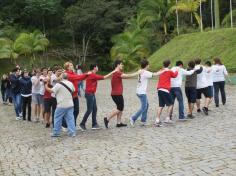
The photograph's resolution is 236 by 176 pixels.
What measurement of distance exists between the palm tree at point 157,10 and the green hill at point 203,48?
16.0 ft

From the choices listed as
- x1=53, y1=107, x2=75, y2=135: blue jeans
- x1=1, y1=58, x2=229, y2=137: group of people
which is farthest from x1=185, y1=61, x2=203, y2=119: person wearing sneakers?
x1=53, y1=107, x2=75, y2=135: blue jeans

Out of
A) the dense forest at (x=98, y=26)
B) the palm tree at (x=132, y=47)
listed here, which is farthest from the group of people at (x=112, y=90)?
the palm tree at (x=132, y=47)

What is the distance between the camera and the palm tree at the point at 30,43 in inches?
1930

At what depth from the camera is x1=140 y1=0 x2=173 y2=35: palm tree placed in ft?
149

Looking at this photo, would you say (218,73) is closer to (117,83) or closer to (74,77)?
(117,83)

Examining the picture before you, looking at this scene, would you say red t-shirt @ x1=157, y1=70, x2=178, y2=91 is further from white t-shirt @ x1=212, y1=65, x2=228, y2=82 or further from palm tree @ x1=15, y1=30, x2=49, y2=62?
palm tree @ x1=15, y1=30, x2=49, y2=62

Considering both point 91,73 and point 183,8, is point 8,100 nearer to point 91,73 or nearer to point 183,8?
point 91,73

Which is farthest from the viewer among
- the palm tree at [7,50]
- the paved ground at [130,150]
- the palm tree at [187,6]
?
the palm tree at [7,50]

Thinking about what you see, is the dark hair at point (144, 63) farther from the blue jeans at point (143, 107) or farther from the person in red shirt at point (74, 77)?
the person in red shirt at point (74, 77)

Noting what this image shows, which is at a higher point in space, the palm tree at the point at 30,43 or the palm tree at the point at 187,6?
the palm tree at the point at 187,6

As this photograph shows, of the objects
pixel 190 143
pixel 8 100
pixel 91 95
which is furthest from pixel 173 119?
pixel 8 100

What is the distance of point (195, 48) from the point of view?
35.9 metres

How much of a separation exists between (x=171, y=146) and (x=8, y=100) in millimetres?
15956

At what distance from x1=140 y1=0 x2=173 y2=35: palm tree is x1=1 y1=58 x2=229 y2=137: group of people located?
101ft
